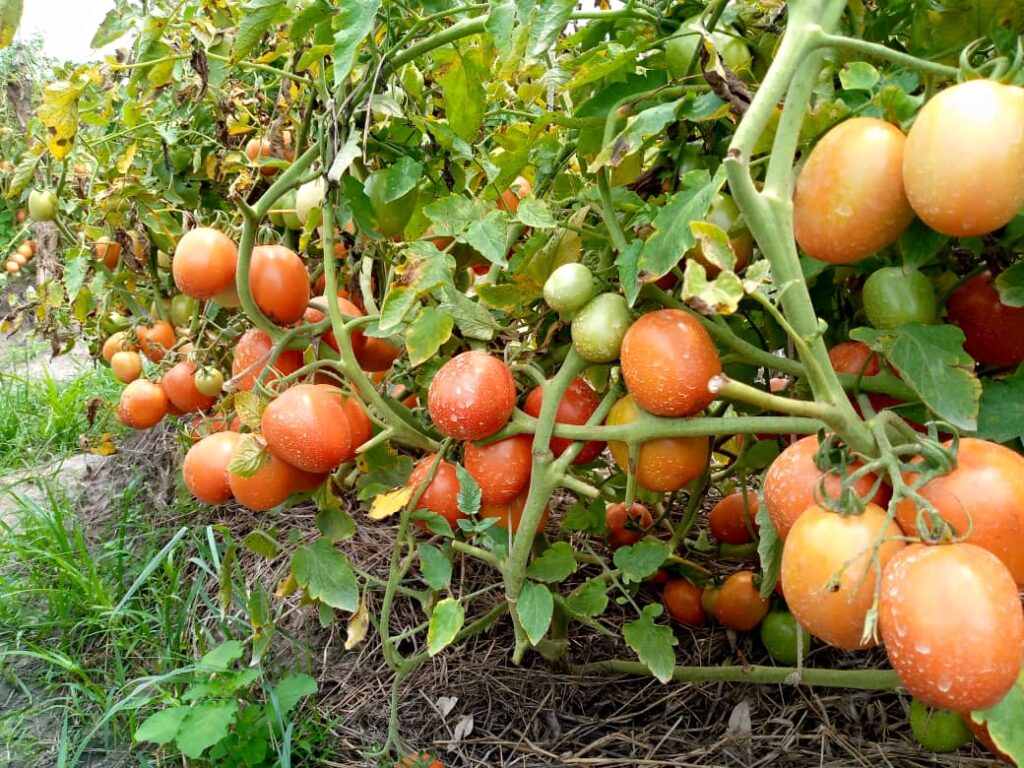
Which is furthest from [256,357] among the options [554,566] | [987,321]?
[987,321]

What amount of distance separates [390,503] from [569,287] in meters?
0.35

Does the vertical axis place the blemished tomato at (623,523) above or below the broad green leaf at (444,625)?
below

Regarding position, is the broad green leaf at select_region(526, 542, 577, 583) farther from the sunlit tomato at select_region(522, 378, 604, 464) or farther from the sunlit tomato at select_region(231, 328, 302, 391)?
the sunlit tomato at select_region(231, 328, 302, 391)

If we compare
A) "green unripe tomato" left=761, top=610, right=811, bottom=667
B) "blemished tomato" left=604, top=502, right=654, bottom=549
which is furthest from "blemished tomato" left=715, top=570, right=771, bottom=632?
"blemished tomato" left=604, top=502, right=654, bottom=549

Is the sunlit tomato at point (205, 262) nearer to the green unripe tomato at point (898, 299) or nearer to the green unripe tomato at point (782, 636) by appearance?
the green unripe tomato at point (898, 299)

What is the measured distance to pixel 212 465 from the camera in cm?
102

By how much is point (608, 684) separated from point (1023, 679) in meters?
0.90

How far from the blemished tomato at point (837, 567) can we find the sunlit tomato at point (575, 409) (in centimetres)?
34

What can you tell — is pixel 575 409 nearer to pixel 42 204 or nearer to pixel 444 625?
pixel 444 625

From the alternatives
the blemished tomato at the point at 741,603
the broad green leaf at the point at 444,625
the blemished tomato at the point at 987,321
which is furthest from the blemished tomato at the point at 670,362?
the blemished tomato at the point at 741,603

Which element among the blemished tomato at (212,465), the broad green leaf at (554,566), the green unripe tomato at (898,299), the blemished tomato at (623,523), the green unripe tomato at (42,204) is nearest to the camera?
the green unripe tomato at (898,299)

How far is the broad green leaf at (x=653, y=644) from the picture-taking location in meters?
0.94

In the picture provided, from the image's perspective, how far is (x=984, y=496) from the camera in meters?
0.53

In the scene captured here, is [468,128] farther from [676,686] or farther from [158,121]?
[676,686]
